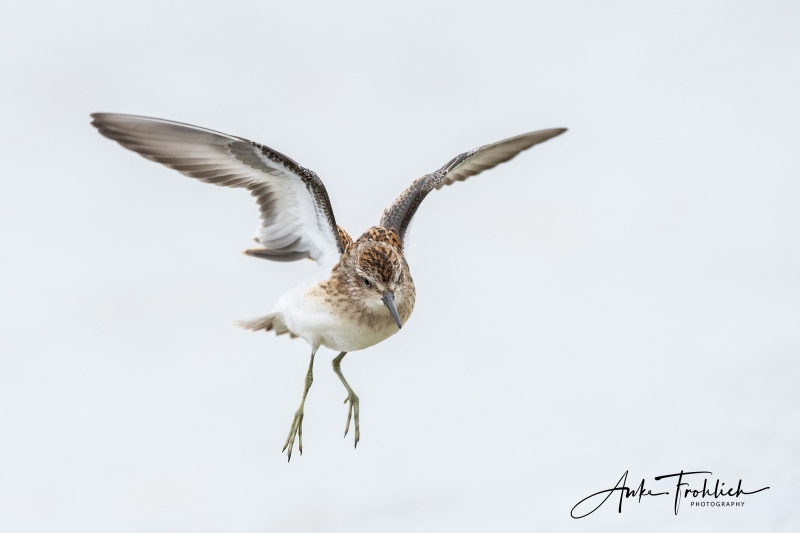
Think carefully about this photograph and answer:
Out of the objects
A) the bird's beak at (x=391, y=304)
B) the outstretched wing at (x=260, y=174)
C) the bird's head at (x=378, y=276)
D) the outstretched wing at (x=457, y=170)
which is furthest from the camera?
the outstretched wing at (x=457, y=170)

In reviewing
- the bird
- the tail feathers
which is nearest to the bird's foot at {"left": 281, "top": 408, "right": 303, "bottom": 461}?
the bird

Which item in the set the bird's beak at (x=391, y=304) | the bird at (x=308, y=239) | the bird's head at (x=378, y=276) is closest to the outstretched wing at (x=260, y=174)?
the bird at (x=308, y=239)

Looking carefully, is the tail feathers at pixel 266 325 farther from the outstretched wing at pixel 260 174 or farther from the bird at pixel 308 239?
the outstretched wing at pixel 260 174

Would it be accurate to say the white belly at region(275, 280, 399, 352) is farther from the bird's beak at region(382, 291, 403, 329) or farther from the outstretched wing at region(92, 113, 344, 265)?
the outstretched wing at region(92, 113, 344, 265)

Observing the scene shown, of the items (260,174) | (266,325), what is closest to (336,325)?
(260,174)

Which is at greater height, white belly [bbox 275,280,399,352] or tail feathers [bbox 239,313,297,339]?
tail feathers [bbox 239,313,297,339]

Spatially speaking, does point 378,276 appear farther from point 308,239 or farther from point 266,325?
point 266,325

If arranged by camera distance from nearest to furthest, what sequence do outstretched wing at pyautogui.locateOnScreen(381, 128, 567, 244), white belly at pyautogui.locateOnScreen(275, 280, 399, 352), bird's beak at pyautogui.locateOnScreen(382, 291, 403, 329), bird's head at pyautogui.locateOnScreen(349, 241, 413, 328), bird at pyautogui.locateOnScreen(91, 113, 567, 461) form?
1. bird at pyautogui.locateOnScreen(91, 113, 567, 461)
2. bird's beak at pyautogui.locateOnScreen(382, 291, 403, 329)
3. bird's head at pyautogui.locateOnScreen(349, 241, 413, 328)
4. white belly at pyautogui.locateOnScreen(275, 280, 399, 352)
5. outstretched wing at pyautogui.locateOnScreen(381, 128, 567, 244)
